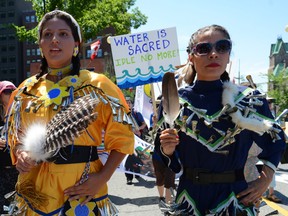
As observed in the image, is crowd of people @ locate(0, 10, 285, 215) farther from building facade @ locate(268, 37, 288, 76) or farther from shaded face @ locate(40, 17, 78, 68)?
building facade @ locate(268, 37, 288, 76)

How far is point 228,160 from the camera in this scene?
7.89ft

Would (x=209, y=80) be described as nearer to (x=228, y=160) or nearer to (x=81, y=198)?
(x=228, y=160)

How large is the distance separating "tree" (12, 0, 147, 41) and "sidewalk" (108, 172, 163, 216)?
1358cm

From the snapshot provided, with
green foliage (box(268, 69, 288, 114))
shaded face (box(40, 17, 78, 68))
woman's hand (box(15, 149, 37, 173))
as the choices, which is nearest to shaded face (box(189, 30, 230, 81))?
shaded face (box(40, 17, 78, 68))

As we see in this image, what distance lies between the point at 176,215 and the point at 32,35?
20.5m

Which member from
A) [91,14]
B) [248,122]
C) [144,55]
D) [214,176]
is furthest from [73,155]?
[91,14]

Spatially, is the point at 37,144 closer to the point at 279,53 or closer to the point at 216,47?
the point at 216,47

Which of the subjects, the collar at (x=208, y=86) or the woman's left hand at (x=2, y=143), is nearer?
the collar at (x=208, y=86)

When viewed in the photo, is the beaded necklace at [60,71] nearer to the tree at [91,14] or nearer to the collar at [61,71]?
the collar at [61,71]

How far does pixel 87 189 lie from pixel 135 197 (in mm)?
4925

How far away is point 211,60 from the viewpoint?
246 cm

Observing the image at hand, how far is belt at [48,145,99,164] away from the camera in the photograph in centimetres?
234

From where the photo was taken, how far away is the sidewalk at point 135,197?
A: 6135 millimetres

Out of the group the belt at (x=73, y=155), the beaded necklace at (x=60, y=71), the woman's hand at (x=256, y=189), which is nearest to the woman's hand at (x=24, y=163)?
the belt at (x=73, y=155)
